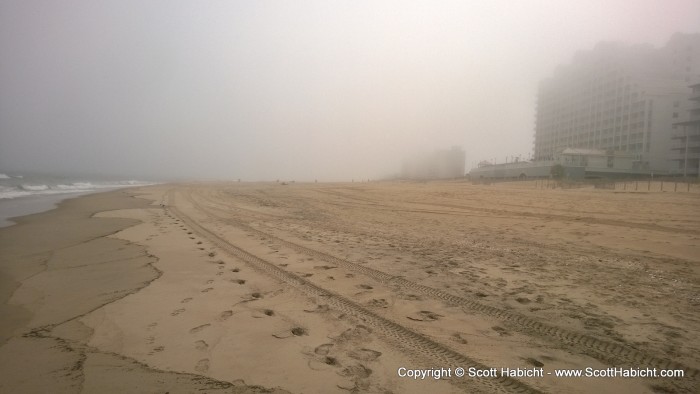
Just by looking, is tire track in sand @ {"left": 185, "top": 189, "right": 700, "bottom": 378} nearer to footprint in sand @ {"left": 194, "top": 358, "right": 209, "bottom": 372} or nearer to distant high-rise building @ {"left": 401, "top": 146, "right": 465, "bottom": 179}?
footprint in sand @ {"left": 194, "top": 358, "right": 209, "bottom": 372}

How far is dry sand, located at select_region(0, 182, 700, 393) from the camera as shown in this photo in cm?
282

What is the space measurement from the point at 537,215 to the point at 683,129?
204 ft

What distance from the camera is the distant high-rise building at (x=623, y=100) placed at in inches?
2456

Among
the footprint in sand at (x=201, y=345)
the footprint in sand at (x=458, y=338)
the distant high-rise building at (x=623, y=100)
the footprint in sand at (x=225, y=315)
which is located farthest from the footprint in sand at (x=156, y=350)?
the distant high-rise building at (x=623, y=100)

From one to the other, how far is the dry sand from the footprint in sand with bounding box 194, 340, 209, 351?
2 centimetres

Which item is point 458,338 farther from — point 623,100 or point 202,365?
point 623,100

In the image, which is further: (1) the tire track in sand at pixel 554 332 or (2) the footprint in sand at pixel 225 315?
(2) the footprint in sand at pixel 225 315

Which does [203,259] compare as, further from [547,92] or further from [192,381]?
[547,92]

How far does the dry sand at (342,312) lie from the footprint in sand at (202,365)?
0.08 feet

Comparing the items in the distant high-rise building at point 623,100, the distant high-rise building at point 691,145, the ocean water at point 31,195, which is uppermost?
the distant high-rise building at point 623,100

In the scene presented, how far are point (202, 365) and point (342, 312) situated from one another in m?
1.63

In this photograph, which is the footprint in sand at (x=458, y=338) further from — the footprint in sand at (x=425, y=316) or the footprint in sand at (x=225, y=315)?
the footprint in sand at (x=225, y=315)

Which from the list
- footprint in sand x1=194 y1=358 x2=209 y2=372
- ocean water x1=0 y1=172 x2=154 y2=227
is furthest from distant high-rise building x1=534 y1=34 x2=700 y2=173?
footprint in sand x1=194 y1=358 x2=209 y2=372

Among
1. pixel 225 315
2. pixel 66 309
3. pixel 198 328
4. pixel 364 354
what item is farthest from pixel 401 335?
pixel 66 309
